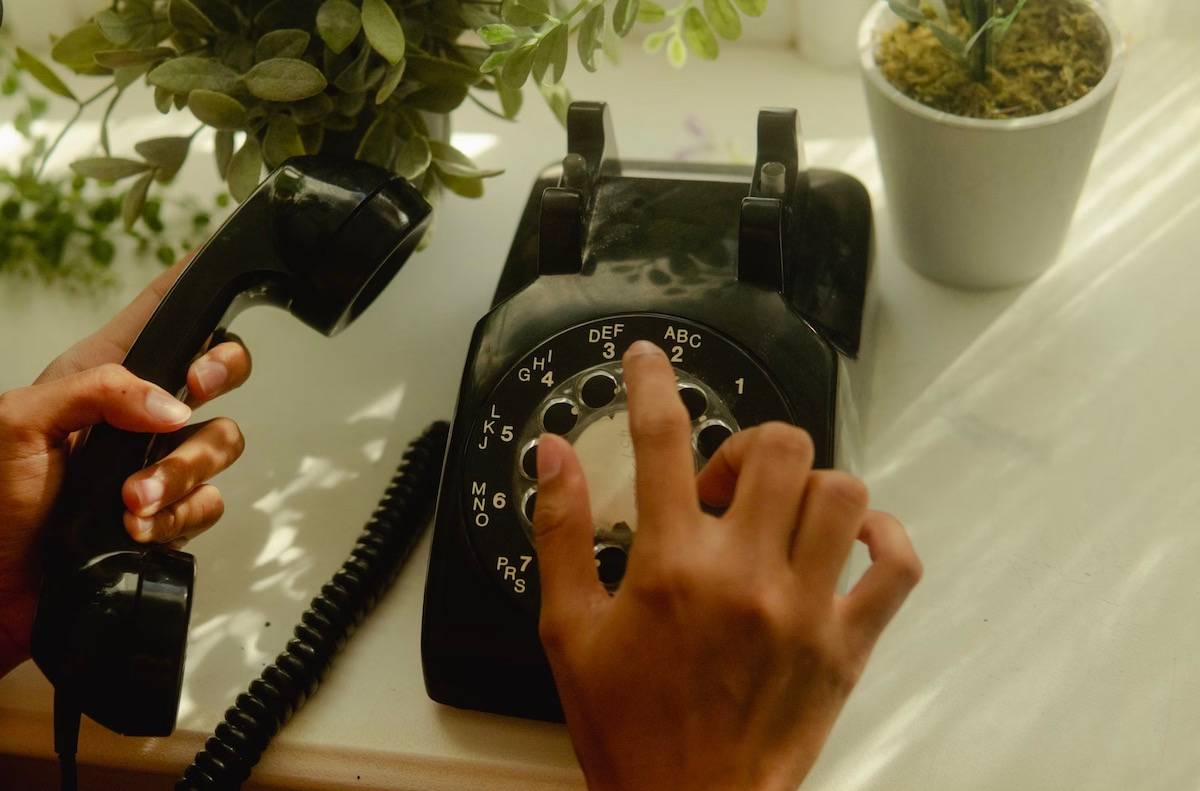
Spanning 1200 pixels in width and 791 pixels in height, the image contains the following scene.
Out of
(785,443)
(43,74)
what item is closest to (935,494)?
(785,443)

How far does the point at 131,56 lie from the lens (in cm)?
82

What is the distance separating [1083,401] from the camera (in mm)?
861

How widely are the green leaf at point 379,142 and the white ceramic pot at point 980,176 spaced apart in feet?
1.08

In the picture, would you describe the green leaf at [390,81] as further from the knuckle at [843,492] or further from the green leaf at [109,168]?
the knuckle at [843,492]

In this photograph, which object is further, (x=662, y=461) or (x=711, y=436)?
(x=711, y=436)

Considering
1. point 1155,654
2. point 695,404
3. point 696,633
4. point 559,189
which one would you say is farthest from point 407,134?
point 1155,654

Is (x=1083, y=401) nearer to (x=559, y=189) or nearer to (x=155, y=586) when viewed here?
(x=559, y=189)

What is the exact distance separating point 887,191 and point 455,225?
0.36 metres

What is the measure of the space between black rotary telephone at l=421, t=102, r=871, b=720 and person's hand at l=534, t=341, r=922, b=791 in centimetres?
11

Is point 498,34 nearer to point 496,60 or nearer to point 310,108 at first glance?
point 496,60

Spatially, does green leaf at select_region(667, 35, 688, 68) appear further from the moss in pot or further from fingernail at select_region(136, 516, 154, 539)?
fingernail at select_region(136, 516, 154, 539)

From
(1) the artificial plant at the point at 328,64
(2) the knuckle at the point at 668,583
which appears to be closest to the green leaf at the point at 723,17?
(1) the artificial plant at the point at 328,64

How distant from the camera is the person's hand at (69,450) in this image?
2.41ft

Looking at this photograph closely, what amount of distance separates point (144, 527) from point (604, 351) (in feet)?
1.00
